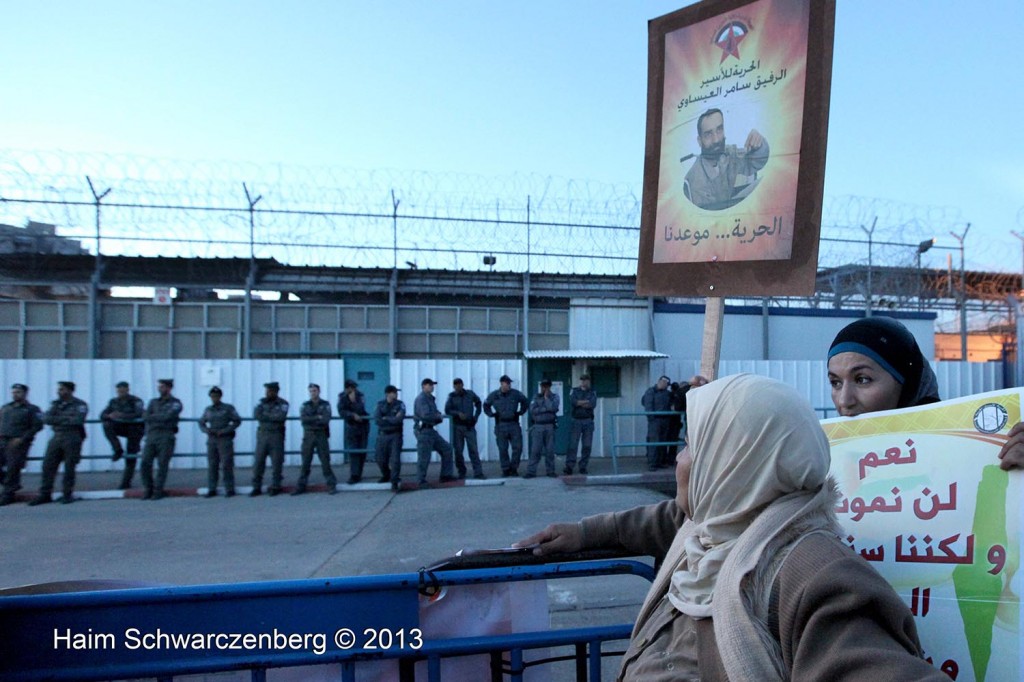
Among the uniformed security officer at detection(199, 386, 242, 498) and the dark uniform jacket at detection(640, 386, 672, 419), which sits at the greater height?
the dark uniform jacket at detection(640, 386, 672, 419)

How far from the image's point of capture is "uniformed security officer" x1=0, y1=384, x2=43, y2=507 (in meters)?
8.43

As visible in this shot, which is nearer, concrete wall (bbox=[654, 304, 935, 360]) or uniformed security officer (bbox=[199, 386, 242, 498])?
uniformed security officer (bbox=[199, 386, 242, 498])

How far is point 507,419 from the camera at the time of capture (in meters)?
Answer: 10.4

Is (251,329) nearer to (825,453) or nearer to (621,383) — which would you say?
(621,383)

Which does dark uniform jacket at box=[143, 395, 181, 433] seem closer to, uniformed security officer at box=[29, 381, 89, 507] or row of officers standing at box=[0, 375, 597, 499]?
row of officers standing at box=[0, 375, 597, 499]

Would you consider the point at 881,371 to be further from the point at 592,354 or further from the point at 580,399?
the point at 592,354

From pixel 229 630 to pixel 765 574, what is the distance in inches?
50.4

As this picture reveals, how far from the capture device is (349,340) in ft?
40.3

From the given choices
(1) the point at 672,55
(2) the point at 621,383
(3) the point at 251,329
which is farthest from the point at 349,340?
(1) the point at 672,55

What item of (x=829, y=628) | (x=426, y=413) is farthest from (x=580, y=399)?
(x=829, y=628)

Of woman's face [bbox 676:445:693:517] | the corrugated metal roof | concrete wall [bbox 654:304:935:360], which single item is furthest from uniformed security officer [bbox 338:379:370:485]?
woman's face [bbox 676:445:693:517]

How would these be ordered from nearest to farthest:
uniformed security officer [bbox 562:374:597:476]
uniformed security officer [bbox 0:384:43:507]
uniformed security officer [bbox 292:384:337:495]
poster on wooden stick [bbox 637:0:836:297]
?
poster on wooden stick [bbox 637:0:836:297] < uniformed security officer [bbox 0:384:43:507] < uniformed security officer [bbox 292:384:337:495] < uniformed security officer [bbox 562:374:597:476]

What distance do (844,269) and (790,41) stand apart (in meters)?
13.5

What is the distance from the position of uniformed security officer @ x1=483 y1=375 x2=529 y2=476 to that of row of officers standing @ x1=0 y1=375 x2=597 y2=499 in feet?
0.05
